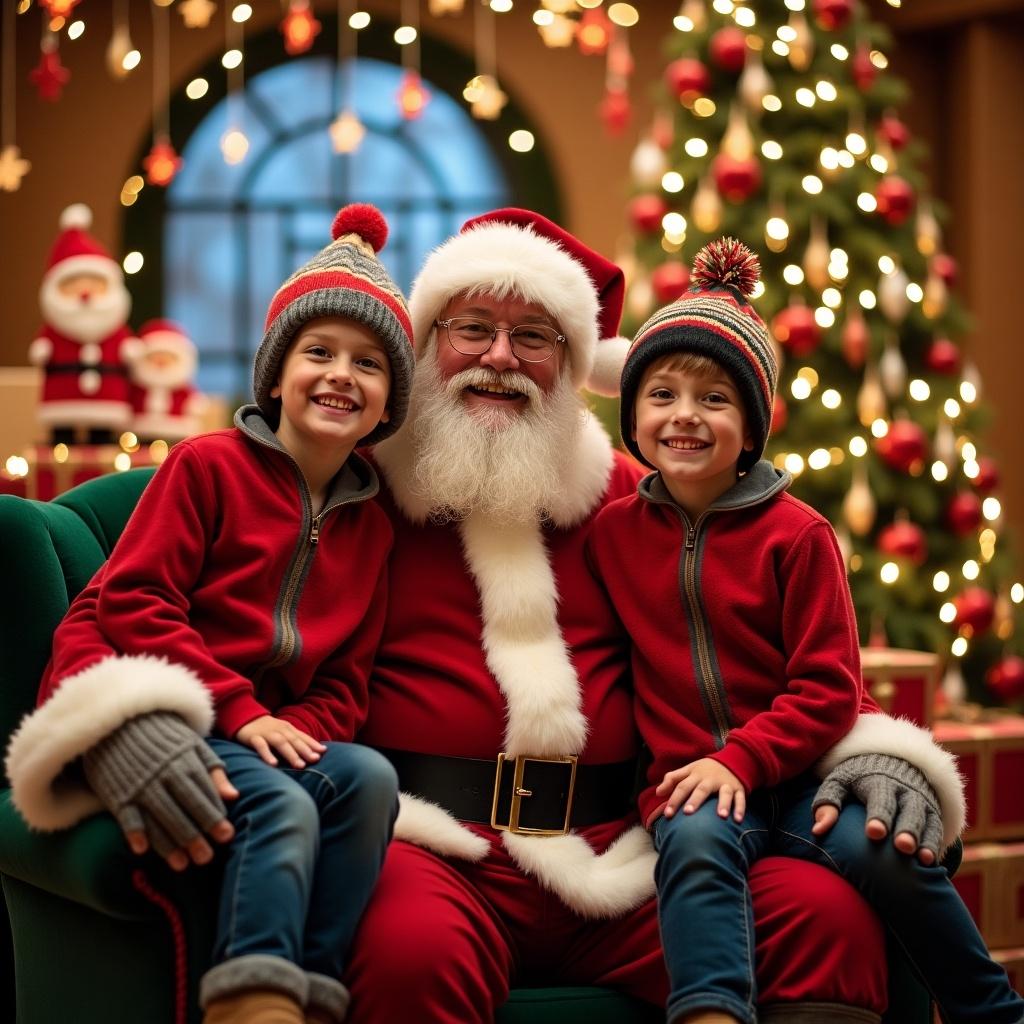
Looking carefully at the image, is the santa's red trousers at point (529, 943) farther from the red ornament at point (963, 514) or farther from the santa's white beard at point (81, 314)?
the santa's white beard at point (81, 314)

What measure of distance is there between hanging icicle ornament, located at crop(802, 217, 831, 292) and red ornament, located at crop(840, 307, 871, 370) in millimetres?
163

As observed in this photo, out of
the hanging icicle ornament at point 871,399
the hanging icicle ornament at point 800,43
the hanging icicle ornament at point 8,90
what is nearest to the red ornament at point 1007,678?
the hanging icicle ornament at point 871,399

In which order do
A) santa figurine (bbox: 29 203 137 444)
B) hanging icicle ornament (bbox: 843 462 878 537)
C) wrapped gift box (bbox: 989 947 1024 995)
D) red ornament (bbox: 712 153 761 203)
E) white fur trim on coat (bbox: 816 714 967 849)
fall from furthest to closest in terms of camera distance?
santa figurine (bbox: 29 203 137 444), red ornament (bbox: 712 153 761 203), hanging icicle ornament (bbox: 843 462 878 537), wrapped gift box (bbox: 989 947 1024 995), white fur trim on coat (bbox: 816 714 967 849)

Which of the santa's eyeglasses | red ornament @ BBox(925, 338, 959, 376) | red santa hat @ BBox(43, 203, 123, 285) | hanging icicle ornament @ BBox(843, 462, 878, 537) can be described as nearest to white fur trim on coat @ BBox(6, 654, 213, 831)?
the santa's eyeglasses

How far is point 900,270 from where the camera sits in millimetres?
4789

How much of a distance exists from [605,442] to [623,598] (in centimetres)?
43

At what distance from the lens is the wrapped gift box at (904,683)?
3555 mm

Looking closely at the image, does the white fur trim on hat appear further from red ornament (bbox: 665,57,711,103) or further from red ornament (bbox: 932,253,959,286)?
red ornament (bbox: 932,253,959,286)

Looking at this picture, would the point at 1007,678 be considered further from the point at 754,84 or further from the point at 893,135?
the point at 754,84

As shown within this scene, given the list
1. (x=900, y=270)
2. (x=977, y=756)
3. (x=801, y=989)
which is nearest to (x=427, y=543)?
(x=801, y=989)

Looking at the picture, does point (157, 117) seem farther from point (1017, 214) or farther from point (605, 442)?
point (605, 442)

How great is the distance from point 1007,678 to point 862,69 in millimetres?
2388

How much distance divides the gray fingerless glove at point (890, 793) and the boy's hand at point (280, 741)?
762 millimetres

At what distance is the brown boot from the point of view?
1.50 metres
